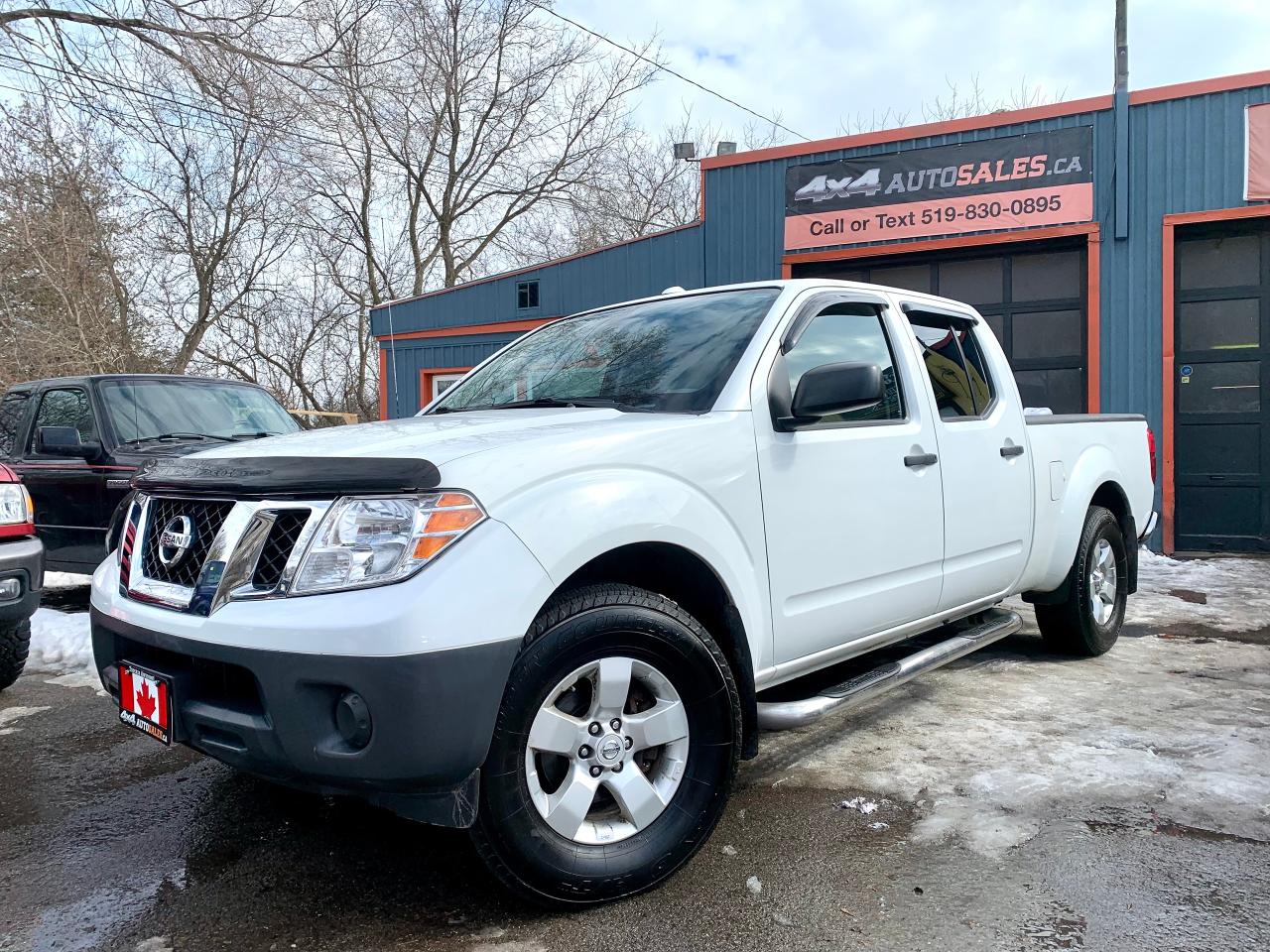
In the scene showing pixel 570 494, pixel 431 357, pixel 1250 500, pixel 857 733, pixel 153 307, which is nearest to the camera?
pixel 570 494

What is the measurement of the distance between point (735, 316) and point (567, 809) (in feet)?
5.89

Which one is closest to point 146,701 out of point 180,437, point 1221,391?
point 180,437

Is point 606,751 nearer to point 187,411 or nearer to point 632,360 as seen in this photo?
point 632,360

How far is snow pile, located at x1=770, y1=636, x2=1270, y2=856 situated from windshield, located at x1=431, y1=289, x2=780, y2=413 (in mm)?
1530

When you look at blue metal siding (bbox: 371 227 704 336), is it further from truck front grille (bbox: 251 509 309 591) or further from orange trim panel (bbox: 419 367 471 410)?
truck front grille (bbox: 251 509 309 591)

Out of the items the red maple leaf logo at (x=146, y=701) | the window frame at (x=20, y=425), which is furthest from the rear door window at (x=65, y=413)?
the red maple leaf logo at (x=146, y=701)

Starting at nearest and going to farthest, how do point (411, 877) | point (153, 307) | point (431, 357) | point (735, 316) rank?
1. point (411, 877)
2. point (735, 316)
3. point (431, 357)
4. point (153, 307)

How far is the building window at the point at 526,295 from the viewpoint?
13.7 metres

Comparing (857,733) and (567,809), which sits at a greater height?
(567,809)

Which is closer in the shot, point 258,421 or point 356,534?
point 356,534

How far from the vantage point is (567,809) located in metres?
2.33

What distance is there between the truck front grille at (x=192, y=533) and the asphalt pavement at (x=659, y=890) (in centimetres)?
90

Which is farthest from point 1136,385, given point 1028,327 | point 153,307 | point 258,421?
point 153,307

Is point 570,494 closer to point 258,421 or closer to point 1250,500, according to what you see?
point 258,421
